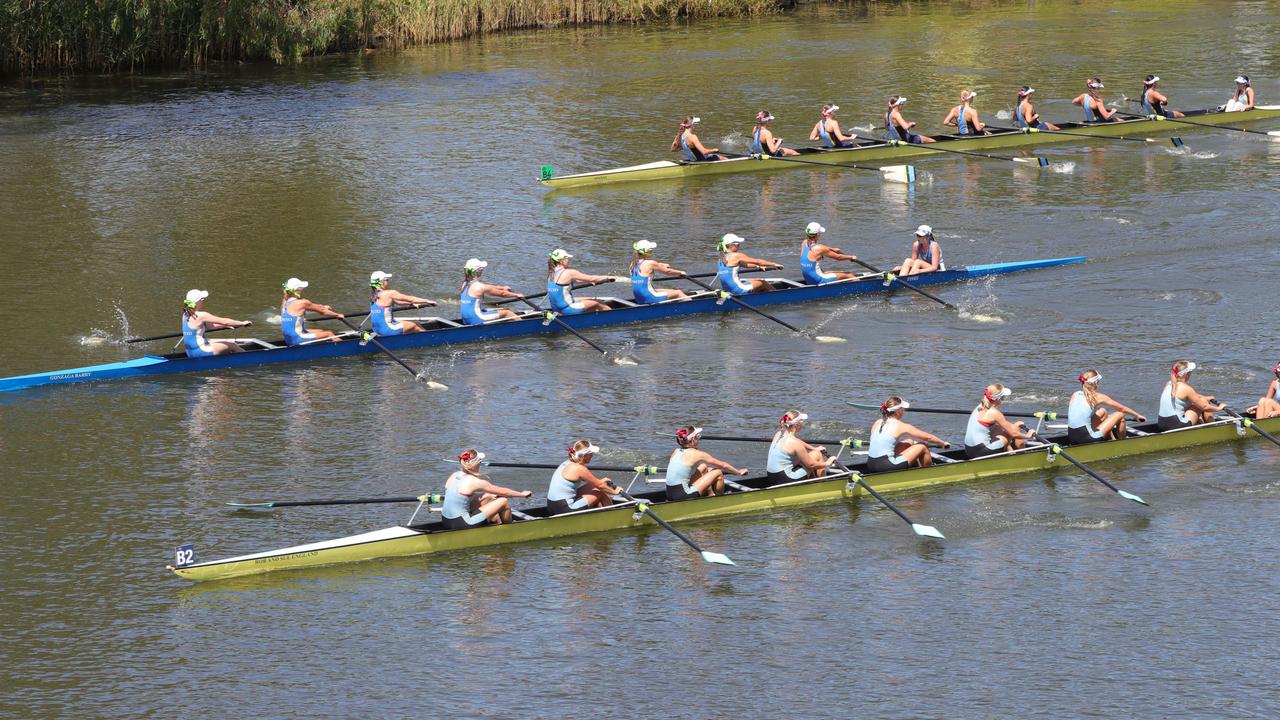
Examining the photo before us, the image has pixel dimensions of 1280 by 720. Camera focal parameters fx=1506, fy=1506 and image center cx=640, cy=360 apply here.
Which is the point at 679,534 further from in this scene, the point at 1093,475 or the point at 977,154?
the point at 977,154

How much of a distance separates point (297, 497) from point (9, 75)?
27.9 metres

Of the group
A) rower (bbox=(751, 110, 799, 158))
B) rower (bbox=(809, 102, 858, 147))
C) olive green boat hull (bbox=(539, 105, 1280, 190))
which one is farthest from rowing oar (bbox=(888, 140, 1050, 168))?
Result: rower (bbox=(751, 110, 799, 158))

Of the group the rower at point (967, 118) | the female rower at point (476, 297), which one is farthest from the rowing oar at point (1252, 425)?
the rower at point (967, 118)

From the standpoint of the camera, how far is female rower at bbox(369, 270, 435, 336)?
824 inches

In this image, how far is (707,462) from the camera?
15680 mm

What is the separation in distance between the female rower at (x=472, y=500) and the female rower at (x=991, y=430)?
16.6ft

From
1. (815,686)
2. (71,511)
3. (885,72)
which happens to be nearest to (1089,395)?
(815,686)

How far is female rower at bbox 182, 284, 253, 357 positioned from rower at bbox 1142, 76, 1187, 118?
2141 cm

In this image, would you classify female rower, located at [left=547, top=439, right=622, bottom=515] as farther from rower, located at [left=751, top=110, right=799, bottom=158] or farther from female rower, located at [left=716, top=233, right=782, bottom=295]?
rower, located at [left=751, top=110, right=799, bottom=158]

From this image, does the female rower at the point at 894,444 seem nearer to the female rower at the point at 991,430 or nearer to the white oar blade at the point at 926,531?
the female rower at the point at 991,430

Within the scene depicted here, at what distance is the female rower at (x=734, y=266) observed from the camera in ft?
74.5

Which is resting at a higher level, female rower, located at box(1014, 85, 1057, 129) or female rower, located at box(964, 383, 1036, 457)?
female rower, located at box(1014, 85, 1057, 129)

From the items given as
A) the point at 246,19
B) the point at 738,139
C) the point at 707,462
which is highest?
the point at 246,19

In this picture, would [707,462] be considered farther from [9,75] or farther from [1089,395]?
[9,75]
